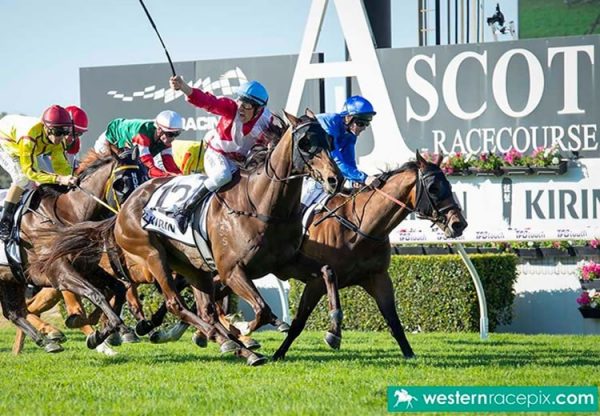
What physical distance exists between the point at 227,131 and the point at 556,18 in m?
17.6

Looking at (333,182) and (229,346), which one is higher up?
(333,182)

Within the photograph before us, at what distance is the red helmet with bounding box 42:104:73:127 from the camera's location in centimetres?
878

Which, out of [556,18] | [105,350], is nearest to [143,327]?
[105,350]

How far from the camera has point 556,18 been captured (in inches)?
953

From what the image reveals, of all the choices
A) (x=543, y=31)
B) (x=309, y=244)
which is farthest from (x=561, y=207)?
(x=543, y=31)

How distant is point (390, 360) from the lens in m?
8.11

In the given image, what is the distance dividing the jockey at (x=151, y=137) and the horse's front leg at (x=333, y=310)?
2.17 meters

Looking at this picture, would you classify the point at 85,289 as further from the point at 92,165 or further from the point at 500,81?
the point at 500,81

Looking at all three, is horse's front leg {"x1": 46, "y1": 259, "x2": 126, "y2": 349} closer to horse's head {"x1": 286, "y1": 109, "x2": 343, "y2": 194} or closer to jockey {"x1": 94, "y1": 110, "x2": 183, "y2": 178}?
jockey {"x1": 94, "y1": 110, "x2": 183, "y2": 178}

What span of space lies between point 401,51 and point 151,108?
346 centimetres

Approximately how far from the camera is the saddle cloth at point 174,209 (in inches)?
318

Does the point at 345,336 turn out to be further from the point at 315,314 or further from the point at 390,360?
the point at 390,360

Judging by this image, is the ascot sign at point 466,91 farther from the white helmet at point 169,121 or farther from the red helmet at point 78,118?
the red helmet at point 78,118

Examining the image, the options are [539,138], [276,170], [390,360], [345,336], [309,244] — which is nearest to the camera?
[276,170]
